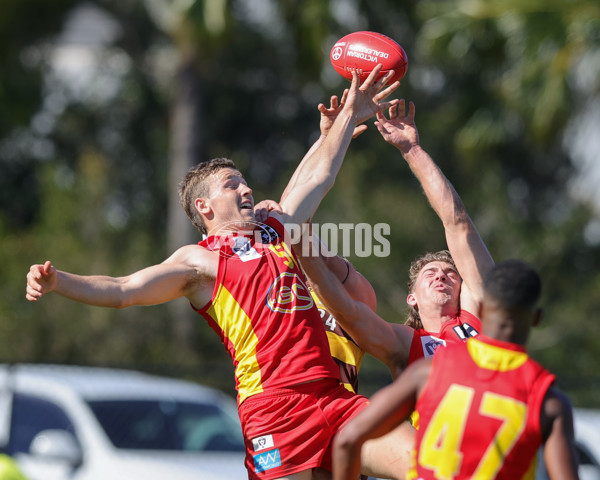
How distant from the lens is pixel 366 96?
16.4 feet

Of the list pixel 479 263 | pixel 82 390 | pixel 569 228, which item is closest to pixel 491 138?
pixel 569 228

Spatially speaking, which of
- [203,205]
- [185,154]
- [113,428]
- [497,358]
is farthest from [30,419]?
[185,154]

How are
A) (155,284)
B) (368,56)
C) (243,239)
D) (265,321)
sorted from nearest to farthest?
(155,284)
(265,321)
(243,239)
(368,56)

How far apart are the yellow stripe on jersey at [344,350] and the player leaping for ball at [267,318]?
49 centimetres

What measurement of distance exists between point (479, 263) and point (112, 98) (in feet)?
70.4

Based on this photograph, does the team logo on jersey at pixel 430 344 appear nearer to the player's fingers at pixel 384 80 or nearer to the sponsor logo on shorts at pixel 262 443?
the sponsor logo on shorts at pixel 262 443

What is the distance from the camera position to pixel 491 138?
16.8 m

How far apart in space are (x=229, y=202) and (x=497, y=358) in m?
1.97

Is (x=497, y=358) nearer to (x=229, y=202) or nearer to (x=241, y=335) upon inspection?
(x=241, y=335)

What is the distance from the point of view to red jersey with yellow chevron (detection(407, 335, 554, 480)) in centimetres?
309

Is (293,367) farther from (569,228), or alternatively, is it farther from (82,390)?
(569,228)

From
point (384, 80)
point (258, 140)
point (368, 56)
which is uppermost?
point (258, 140)

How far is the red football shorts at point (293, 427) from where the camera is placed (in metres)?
4.41

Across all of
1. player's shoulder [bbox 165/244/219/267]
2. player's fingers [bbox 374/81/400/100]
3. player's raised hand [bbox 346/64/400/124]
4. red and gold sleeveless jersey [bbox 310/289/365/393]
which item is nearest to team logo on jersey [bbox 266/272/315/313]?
player's shoulder [bbox 165/244/219/267]
